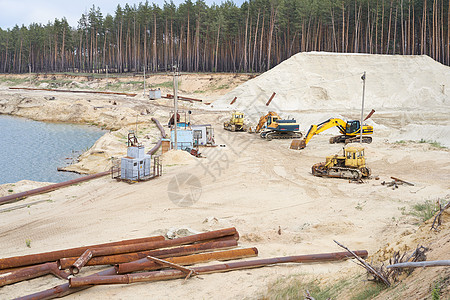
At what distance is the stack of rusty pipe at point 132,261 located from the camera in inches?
386

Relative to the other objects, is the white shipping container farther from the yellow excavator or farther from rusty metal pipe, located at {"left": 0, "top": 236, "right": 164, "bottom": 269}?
the yellow excavator

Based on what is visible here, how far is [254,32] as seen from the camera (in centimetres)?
8425

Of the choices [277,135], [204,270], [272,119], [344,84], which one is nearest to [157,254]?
[204,270]

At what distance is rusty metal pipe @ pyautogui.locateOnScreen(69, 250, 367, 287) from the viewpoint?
9.52 m

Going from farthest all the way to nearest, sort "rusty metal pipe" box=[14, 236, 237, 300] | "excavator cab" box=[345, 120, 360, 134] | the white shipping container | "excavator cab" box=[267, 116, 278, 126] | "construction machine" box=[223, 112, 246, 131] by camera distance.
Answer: "construction machine" box=[223, 112, 246, 131], "excavator cab" box=[267, 116, 278, 126], "excavator cab" box=[345, 120, 360, 134], the white shipping container, "rusty metal pipe" box=[14, 236, 237, 300]

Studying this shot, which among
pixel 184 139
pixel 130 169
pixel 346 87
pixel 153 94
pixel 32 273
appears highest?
pixel 346 87

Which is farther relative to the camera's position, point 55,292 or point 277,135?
point 277,135

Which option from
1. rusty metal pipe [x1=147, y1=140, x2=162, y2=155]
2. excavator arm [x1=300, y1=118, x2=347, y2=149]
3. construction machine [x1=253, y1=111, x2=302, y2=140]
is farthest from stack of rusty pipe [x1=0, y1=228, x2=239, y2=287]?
construction machine [x1=253, y1=111, x2=302, y2=140]

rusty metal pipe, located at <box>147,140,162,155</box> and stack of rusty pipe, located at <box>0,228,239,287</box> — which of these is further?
rusty metal pipe, located at <box>147,140,162,155</box>

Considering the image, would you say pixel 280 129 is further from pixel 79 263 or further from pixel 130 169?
pixel 79 263

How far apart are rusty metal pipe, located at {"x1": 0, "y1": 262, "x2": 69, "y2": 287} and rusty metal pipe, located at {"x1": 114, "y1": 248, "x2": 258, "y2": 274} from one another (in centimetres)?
154

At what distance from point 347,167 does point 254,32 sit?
6573cm

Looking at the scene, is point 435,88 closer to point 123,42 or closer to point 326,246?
point 326,246

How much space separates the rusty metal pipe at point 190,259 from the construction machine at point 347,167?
13.4m
